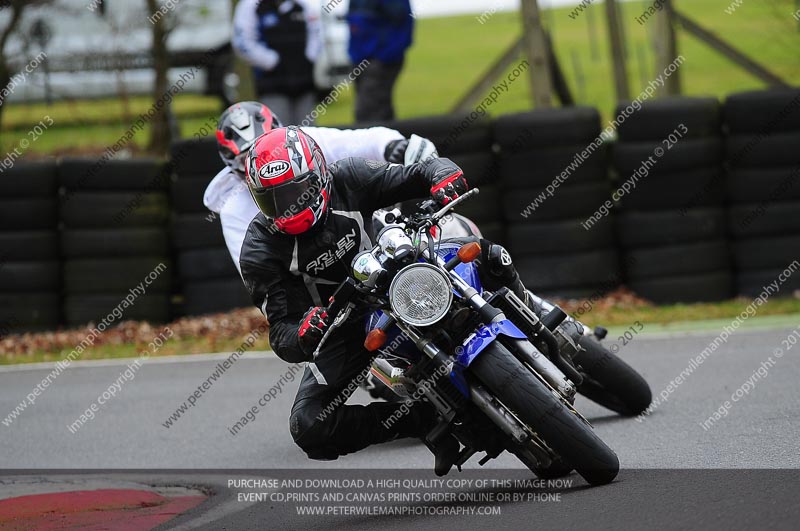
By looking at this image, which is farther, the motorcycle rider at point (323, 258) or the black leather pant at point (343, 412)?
the black leather pant at point (343, 412)

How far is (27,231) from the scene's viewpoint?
11.5m

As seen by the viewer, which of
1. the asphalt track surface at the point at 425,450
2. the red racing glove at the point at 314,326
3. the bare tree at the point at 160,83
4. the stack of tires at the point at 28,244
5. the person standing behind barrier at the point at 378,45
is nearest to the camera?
the asphalt track surface at the point at 425,450

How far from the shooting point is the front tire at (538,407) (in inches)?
202

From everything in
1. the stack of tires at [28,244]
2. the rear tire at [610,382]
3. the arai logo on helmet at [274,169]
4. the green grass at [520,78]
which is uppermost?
the arai logo on helmet at [274,169]

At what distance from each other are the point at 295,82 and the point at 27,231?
292 cm

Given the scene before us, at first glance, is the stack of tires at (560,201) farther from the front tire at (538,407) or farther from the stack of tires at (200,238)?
the front tire at (538,407)

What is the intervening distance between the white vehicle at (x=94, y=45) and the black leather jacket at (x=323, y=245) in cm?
938

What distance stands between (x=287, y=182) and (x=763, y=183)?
6013mm

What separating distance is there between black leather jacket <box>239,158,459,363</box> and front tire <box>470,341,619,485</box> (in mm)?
941

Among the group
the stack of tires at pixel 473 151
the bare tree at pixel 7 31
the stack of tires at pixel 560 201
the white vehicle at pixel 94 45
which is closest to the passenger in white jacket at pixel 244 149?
the stack of tires at pixel 473 151

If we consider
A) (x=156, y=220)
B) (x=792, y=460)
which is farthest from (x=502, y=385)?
(x=156, y=220)

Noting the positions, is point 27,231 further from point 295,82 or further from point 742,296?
point 742,296

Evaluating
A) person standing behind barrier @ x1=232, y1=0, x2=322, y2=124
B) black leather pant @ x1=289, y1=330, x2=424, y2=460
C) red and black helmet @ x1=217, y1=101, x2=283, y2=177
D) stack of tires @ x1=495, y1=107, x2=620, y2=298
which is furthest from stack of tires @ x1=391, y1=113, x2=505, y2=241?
black leather pant @ x1=289, y1=330, x2=424, y2=460

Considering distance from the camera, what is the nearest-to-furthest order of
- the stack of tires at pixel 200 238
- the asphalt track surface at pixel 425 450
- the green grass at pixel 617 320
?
the asphalt track surface at pixel 425 450 < the green grass at pixel 617 320 < the stack of tires at pixel 200 238
